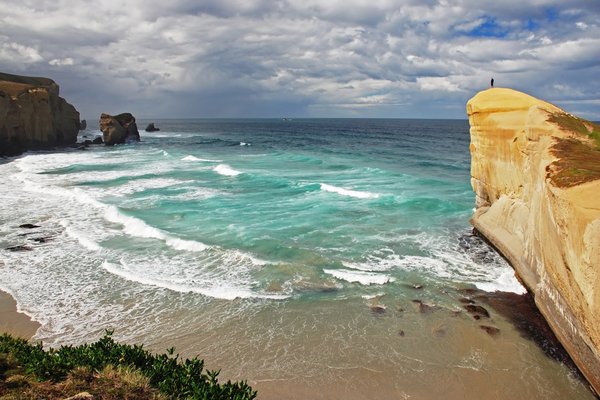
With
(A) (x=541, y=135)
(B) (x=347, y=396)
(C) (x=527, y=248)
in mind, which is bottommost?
(B) (x=347, y=396)

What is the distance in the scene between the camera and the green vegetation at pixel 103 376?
7.67 meters

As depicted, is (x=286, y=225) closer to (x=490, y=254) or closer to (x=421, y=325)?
(x=490, y=254)

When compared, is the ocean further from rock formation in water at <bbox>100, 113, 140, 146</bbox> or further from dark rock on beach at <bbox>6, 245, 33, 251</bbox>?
rock formation in water at <bbox>100, 113, 140, 146</bbox>

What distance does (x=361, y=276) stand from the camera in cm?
1703

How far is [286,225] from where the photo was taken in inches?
958

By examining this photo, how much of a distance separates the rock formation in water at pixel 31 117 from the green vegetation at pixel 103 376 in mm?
52823

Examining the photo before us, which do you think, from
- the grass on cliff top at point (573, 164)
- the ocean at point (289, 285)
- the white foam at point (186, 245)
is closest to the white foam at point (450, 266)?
the ocean at point (289, 285)

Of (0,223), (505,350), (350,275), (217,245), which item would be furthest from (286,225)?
(0,223)

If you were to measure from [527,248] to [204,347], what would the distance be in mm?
11832

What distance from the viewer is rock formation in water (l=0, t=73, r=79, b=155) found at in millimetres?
53697

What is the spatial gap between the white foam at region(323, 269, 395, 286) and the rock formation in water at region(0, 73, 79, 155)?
166ft

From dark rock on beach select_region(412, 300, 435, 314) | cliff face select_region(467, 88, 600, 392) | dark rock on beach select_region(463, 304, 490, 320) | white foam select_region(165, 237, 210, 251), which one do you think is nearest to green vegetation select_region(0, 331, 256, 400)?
dark rock on beach select_region(412, 300, 435, 314)

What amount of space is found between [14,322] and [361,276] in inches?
466

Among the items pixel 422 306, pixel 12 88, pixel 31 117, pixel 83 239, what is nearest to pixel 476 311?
pixel 422 306
